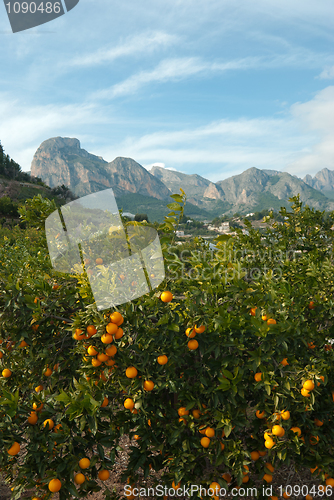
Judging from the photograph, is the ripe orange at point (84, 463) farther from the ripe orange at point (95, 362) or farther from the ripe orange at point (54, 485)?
the ripe orange at point (95, 362)

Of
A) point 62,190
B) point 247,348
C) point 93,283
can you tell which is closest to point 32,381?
point 93,283

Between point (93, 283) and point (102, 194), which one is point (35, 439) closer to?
point (93, 283)

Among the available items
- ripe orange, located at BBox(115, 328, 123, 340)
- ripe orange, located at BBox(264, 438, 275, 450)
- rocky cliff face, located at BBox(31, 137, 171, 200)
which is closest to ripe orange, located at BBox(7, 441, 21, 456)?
ripe orange, located at BBox(115, 328, 123, 340)

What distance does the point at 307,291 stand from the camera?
2.19 meters

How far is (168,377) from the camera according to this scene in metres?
1.71

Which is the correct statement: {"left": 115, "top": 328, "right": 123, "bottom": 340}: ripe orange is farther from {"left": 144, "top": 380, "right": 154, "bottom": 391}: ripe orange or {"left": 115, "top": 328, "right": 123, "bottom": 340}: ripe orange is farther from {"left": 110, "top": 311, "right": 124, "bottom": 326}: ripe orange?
{"left": 144, "top": 380, "right": 154, "bottom": 391}: ripe orange

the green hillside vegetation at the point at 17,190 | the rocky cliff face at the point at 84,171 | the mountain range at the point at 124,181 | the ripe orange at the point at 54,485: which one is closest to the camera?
the ripe orange at the point at 54,485

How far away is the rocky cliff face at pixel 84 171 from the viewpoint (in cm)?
15175

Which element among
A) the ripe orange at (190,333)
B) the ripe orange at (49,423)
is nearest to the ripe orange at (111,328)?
the ripe orange at (190,333)

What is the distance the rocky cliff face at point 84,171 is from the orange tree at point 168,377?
138940 millimetres

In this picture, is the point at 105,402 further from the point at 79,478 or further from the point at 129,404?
the point at 79,478

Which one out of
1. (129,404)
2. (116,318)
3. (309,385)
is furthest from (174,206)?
(309,385)

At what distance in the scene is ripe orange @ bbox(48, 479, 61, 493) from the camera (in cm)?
148

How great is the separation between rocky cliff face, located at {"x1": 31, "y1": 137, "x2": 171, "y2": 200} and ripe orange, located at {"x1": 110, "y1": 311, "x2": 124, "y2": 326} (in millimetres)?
139300
